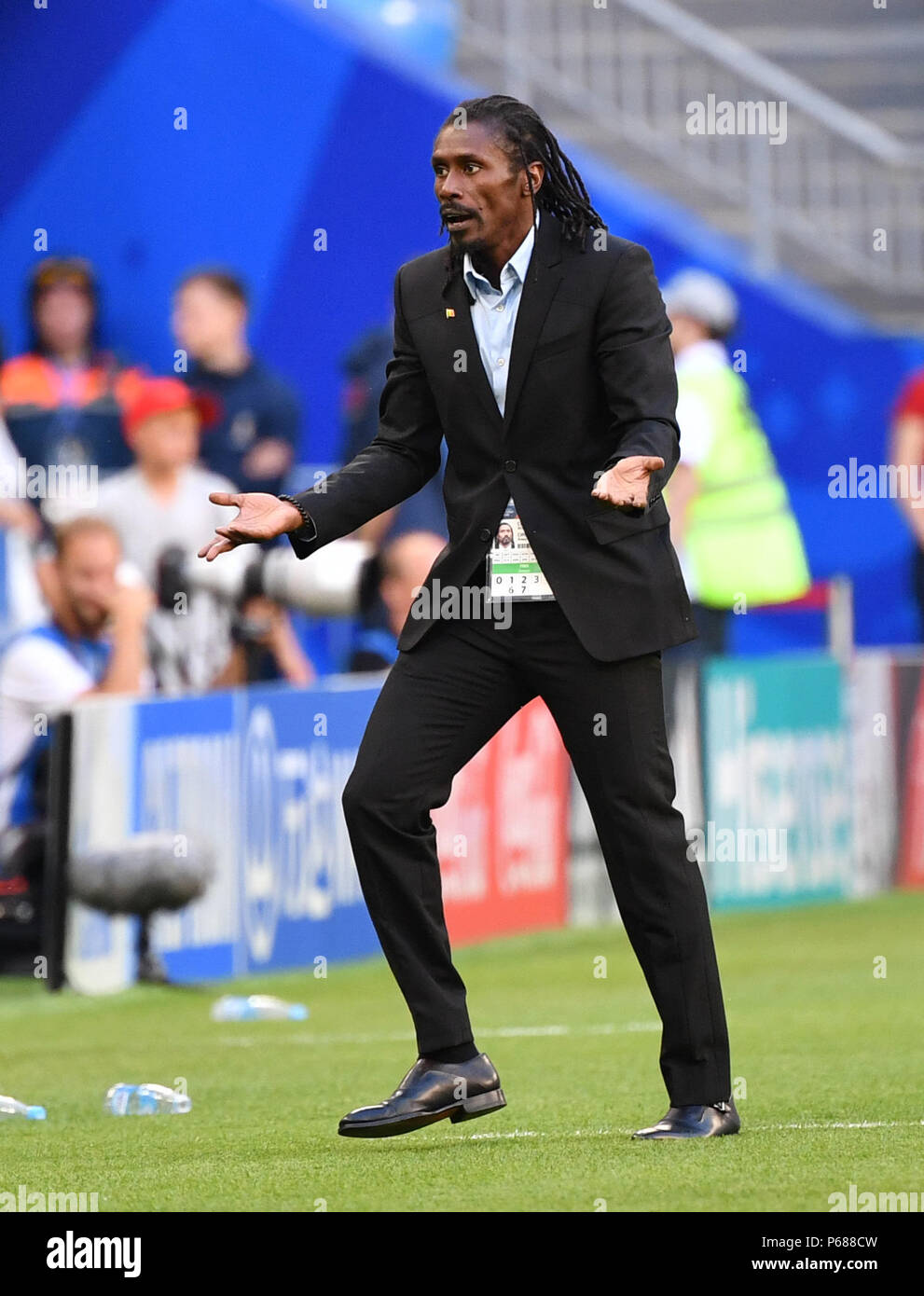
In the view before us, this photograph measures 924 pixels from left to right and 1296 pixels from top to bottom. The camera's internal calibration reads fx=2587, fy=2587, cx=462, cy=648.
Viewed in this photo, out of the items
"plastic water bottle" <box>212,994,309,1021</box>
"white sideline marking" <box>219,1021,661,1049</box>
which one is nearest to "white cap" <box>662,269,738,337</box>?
"plastic water bottle" <box>212,994,309,1021</box>

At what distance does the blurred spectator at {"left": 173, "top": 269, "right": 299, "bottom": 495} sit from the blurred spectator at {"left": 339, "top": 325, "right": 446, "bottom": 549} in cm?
37

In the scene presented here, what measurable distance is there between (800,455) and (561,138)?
2.44m

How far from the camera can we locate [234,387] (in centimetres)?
1306

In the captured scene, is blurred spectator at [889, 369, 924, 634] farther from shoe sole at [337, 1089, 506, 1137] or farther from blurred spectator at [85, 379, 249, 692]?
shoe sole at [337, 1089, 506, 1137]

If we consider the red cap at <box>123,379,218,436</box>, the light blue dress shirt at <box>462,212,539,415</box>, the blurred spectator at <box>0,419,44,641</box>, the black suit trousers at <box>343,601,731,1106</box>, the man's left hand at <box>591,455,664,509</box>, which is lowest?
the black suit trousers at <box>343,601,731,1106</box>

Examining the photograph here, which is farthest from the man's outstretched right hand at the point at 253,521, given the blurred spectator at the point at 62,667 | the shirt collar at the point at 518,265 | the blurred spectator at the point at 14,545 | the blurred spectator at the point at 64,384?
the blurred spectator at the point at 64,384

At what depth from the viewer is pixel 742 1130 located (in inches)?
213

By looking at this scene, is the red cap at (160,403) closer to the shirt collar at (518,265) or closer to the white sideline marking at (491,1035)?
the white sideline marking at (491,1035)

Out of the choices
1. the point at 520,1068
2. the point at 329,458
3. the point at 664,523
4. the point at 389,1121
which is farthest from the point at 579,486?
the point at 329,458

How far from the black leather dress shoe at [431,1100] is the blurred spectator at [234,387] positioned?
25.1 ft

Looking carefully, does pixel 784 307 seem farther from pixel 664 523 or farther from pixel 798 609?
pixel 664 523

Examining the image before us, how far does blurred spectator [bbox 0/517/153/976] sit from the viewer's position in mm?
9852

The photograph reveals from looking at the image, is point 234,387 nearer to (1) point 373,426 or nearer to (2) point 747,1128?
(1) point 373,426

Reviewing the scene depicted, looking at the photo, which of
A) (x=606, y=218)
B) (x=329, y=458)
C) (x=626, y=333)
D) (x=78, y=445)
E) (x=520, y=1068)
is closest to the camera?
(x=626, y=333)
